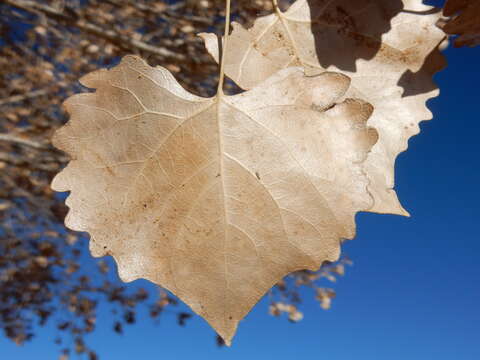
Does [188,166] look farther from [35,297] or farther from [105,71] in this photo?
[35,297]

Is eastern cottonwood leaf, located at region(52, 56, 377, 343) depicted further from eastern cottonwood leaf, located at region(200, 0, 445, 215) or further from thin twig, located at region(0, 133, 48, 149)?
thin twig, located at region(0, 133, 48, 149)

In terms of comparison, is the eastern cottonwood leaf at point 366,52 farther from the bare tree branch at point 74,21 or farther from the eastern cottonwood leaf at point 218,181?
the bare tree branch at point 74,21

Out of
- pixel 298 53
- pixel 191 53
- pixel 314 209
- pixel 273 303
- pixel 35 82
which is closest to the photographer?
pixel 314 209

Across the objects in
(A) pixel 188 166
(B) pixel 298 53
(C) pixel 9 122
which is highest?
(B) pixel 298 53

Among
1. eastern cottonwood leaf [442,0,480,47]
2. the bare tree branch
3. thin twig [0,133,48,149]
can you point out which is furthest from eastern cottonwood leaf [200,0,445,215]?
thin twig [0,133,48,149]

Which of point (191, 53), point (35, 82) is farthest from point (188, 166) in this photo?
point (35, 82)

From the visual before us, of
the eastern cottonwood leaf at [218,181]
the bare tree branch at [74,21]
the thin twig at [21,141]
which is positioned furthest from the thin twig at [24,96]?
the eastern cottonwood leaf at [218,181]

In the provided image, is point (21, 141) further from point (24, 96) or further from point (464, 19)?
point (464, 19)
